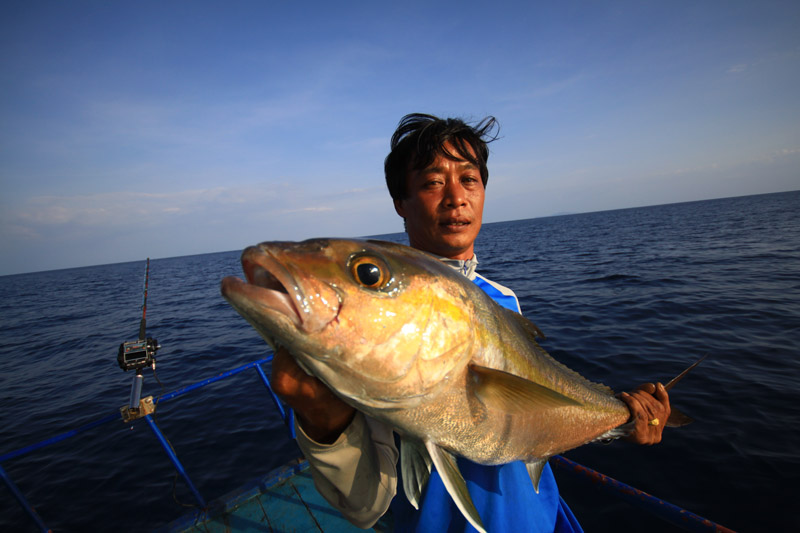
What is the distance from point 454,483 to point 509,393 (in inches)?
19.1

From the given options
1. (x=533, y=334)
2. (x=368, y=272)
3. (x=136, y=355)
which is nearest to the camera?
(x=368, y=272)

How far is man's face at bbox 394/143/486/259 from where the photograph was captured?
2.46 m

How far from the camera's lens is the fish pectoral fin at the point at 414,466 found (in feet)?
5.59

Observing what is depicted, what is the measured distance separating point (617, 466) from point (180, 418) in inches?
397

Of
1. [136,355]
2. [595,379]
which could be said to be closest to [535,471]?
[136,355]

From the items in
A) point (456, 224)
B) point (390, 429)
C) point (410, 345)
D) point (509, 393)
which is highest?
point (456, 224)

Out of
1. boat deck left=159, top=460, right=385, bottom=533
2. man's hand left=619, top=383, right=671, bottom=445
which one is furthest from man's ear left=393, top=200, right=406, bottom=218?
boat deck left=159, top=460, right=385, bottom=533

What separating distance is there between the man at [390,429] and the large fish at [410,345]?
0.49ft

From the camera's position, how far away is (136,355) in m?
4.68

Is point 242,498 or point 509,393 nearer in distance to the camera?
point 509,393

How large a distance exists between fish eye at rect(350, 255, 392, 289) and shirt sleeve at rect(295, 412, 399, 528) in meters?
0.74

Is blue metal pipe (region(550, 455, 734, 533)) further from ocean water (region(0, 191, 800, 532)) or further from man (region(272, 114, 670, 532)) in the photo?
ocean water (region(0, 191, 800, 532))

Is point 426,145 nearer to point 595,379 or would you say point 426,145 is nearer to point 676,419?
point 676,419

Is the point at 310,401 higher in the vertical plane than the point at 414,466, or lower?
higher
